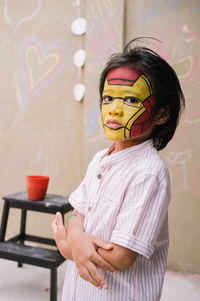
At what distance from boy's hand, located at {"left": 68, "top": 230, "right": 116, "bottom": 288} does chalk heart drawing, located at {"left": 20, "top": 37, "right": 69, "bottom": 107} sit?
1789mm

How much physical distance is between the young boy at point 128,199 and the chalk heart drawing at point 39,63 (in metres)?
1.55

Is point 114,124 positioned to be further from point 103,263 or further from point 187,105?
point 187,105

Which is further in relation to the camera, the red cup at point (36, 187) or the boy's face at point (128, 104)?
the red cup at point (36, 187)

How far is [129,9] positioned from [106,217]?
1.82 metres

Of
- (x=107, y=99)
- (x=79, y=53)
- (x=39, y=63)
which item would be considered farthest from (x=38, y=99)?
(x=107, y=99)

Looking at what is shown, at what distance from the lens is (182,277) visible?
2.00 m

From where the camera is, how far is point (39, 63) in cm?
231

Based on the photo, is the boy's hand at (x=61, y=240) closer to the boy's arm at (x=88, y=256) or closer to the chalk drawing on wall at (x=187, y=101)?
the boy's arm at (x=88, y=256)

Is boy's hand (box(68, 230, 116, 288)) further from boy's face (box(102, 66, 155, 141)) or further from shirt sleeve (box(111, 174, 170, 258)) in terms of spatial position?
boy's face (box(102, 66, 155, 141))

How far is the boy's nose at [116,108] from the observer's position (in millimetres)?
756

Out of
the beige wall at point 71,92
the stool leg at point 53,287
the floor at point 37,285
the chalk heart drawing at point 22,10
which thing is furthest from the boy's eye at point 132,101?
the chalk heart drawing at point 22,10

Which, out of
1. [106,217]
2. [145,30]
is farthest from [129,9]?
[106,217]

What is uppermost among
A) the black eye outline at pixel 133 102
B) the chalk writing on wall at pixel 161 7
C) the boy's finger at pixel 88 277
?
the chalk writing on wall at pixel 161 7

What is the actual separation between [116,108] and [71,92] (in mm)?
1556
